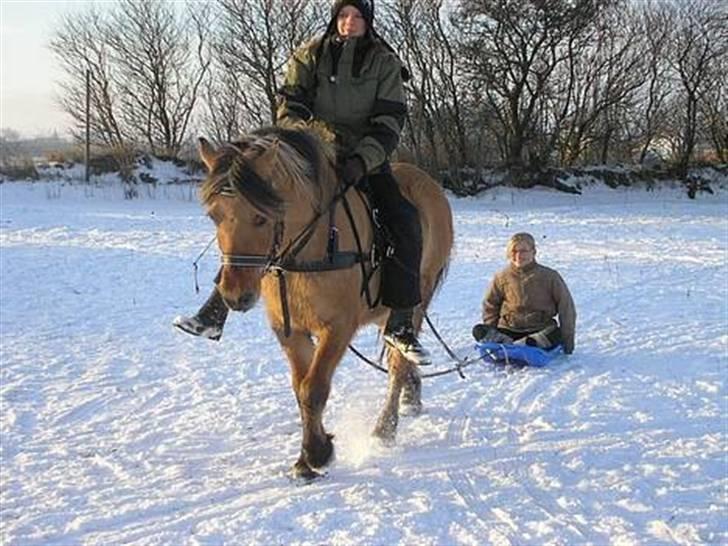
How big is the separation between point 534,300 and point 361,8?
12.3 feet

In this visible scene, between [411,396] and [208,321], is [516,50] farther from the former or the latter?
[208,321]

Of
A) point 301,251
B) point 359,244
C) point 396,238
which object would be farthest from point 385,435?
point 301,251

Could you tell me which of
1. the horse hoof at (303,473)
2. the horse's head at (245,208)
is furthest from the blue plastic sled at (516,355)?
the horse's head at (245,208)

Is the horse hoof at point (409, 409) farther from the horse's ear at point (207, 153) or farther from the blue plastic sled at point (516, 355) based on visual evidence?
the horse's ear at point (207, 153)

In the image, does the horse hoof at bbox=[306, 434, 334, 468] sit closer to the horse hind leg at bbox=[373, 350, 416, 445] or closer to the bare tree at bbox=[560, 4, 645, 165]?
the horse hind leg at bbox=[373, 350, 416, 445]

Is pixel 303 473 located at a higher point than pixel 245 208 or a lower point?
lower

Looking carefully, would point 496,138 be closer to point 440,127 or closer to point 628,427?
point 440,127

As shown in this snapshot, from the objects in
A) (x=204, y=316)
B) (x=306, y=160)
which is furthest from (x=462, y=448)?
(x=306, y=160)

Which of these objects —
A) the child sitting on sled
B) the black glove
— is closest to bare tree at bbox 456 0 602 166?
the child sitting on sled

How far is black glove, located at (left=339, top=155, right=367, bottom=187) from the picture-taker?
13.9ft

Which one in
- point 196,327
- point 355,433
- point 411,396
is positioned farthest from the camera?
point 411,396

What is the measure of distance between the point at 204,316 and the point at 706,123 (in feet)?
101

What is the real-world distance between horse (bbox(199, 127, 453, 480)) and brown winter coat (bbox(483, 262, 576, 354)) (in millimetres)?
2548

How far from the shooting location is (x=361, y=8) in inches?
174
